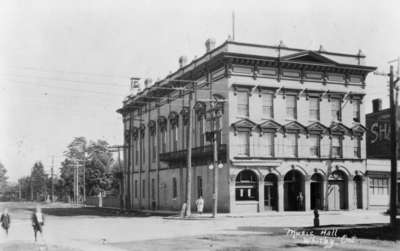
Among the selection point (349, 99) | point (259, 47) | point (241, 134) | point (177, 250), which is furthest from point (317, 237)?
point (349, 99)

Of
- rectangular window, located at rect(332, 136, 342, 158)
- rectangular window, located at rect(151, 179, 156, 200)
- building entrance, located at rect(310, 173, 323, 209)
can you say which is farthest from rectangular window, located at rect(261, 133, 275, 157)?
rectangular window, located at rect(151, 179, 156, 200)

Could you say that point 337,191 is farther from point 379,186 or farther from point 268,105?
point 268,105

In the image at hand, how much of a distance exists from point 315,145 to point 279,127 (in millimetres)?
3705

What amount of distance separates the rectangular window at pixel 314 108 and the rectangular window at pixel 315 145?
5.09 ft

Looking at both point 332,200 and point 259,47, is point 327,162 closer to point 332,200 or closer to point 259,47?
point 332,200

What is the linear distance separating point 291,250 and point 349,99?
30.3 meters

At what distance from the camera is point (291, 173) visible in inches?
1706

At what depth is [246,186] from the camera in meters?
41.3

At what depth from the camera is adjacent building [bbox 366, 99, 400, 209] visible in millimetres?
46031

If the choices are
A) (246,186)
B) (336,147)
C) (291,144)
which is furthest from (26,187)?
(336,147)

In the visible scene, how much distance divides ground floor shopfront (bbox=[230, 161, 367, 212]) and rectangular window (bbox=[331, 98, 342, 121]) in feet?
12.2

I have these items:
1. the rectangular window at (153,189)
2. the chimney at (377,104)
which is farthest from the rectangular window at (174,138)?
the chimney at (377,104)

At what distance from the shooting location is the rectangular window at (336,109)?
44.9 meters
